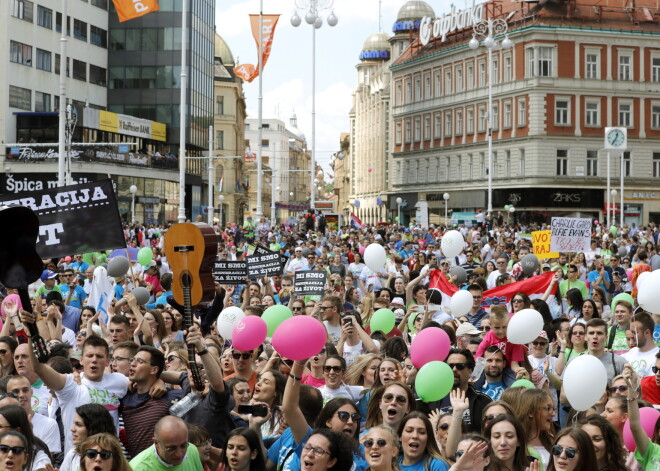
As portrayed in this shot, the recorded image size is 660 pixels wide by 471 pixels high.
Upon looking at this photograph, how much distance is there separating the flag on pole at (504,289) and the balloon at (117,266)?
432 cm

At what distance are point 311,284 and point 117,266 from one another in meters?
2.68

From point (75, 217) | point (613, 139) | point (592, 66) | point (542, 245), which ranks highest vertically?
point (592, 66)

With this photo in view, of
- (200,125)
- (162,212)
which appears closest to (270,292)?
(162,212)

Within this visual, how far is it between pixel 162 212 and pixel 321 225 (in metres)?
27.0

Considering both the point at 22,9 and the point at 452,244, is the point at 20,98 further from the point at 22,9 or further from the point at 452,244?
the point at 452,244

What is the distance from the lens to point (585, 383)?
820 cm

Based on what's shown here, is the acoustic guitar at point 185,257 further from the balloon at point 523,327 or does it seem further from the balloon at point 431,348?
the balloon at point 523,327

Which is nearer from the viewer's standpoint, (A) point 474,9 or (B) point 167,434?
(B) point 167,434

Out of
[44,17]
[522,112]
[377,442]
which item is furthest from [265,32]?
[377,442]

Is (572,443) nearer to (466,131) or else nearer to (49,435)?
(49,435)

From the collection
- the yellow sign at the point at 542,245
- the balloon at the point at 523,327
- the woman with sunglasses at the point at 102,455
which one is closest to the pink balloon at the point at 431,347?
the balloon at the point at 523,327

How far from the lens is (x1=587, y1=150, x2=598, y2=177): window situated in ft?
225

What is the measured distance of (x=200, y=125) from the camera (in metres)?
80.2

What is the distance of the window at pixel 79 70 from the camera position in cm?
6912
